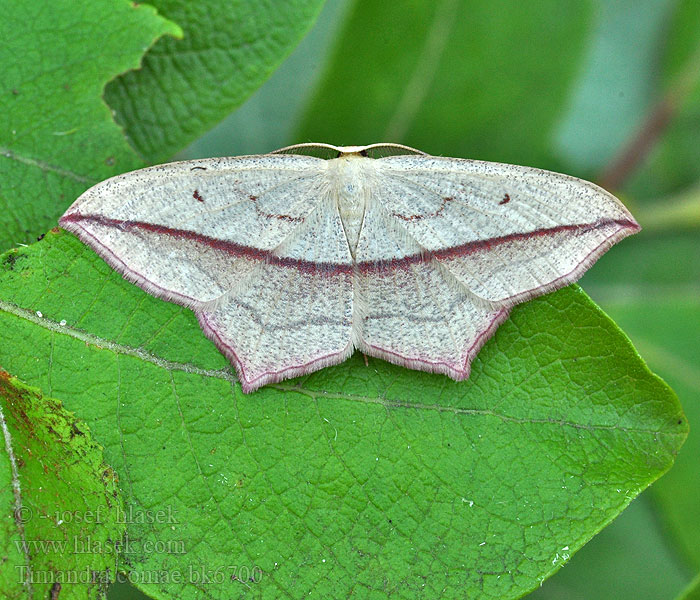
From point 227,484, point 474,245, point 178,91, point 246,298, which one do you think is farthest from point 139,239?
point 474,245

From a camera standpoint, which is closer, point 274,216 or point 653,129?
point 274,216

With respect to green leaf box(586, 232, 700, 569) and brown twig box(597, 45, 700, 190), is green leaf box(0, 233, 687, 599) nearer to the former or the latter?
green leaf box(586, 232, 700, 569)

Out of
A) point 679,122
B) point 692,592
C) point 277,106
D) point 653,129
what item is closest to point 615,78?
point 679,122

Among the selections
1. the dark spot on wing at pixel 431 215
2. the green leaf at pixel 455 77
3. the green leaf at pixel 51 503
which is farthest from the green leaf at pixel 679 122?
the green leaf at pixel 51 503

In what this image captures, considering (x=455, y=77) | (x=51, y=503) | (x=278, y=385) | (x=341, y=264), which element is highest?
(x=455, y=77)

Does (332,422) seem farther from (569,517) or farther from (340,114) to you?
(340,114)

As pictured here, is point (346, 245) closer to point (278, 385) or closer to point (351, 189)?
point (351, 189)

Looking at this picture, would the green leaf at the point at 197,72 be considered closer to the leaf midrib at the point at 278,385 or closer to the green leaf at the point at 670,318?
the leaf midrib at the point at 278,385
